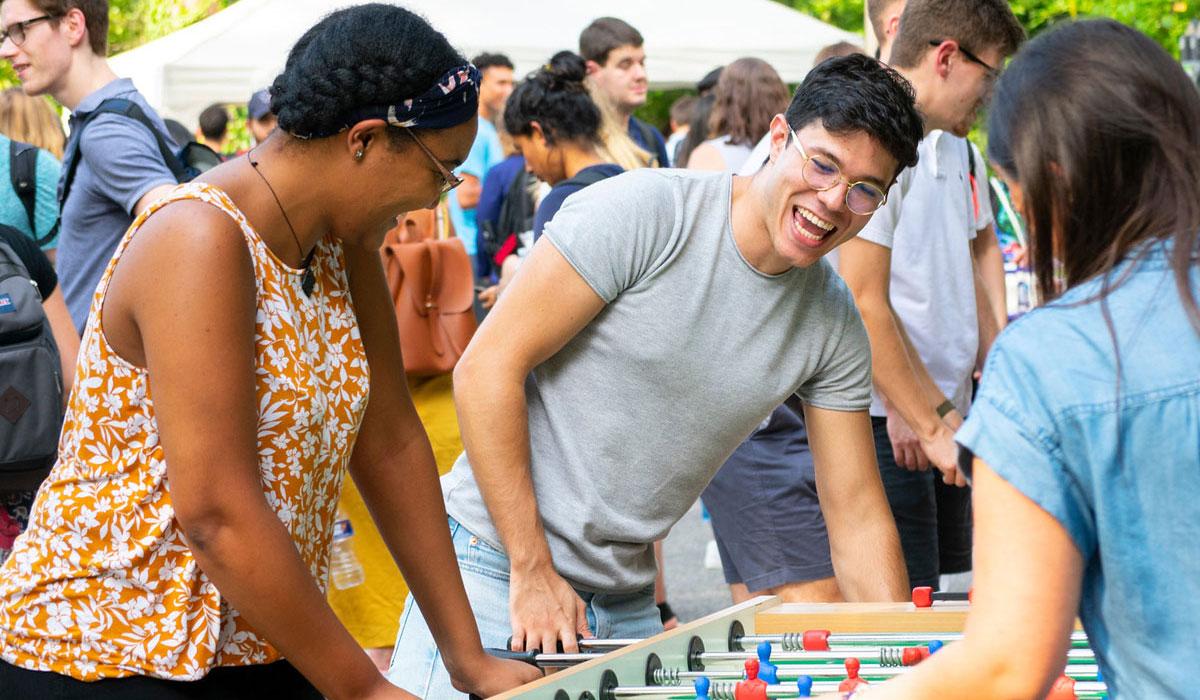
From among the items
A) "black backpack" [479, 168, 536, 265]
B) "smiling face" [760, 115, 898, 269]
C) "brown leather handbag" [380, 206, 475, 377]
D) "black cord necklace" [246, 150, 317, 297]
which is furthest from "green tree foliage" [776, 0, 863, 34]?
"black cord necklace" [246, 150, 317, 297]

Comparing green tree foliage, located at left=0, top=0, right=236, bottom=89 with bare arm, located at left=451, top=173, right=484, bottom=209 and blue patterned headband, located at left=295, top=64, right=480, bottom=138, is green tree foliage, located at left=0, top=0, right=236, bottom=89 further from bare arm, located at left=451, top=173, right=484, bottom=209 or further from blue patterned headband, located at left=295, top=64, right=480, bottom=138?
blue patterned headband, located at left=295, top=64, right=480, bottom=138

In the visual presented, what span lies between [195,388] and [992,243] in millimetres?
3665

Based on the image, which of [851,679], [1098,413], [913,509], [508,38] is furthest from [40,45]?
[508,38]

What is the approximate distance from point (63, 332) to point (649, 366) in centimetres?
220

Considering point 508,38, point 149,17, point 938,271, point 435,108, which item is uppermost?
point 435,108

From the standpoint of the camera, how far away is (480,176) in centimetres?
919

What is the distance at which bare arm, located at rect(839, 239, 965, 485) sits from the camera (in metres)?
4.05

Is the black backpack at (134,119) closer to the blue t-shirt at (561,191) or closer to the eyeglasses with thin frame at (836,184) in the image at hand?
the blue t-shirt at (561,191)

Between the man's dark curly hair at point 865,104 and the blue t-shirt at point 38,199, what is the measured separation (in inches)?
126

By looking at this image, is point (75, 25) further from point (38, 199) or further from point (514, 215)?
point (514, 215)

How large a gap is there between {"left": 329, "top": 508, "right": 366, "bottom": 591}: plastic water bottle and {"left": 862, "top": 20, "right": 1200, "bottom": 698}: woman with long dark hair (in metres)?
3.87

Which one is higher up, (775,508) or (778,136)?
(778,136)

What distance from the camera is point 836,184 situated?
2.92m

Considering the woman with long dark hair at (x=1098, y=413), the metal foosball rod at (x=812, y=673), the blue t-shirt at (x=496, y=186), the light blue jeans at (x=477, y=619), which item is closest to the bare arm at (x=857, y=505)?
the light blue jeans at (x=477, y=619)
